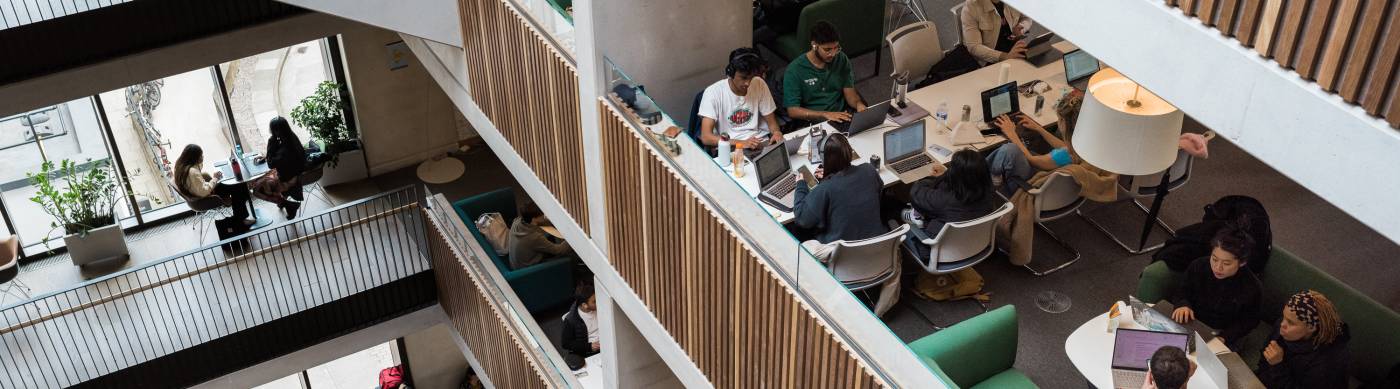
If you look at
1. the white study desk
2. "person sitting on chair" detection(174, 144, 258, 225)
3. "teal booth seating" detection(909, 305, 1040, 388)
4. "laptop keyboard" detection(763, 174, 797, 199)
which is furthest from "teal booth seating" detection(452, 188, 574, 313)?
"teal booth seating" detection(909, 305, 1040, 388)

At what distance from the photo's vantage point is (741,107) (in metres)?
8.01

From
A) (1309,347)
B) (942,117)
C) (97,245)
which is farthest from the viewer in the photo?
(97,245)

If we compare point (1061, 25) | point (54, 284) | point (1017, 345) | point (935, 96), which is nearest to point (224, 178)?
point (54, 284)

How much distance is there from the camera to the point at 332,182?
13.4 meters

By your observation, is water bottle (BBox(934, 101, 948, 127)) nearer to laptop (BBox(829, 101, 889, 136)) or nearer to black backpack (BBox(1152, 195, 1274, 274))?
laptop (BBox(829, 101, 889, 136))

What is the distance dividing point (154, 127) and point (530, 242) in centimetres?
483

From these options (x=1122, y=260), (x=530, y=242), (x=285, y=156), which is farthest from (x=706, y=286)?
(x=285, y=156)

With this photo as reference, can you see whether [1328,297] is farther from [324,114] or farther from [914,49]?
[324,114]

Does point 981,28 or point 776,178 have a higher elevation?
point 981,28

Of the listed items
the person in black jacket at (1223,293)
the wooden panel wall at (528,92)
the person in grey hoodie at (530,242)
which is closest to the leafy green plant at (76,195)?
the person in grey hoodie at (530,242)

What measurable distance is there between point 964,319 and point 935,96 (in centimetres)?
230

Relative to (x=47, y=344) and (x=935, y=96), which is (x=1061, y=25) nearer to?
(x=935, y=96)

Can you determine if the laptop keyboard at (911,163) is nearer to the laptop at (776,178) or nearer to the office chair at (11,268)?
the laptop at (776,178)

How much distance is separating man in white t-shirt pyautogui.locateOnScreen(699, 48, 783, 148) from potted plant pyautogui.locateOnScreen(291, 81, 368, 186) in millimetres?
6016
